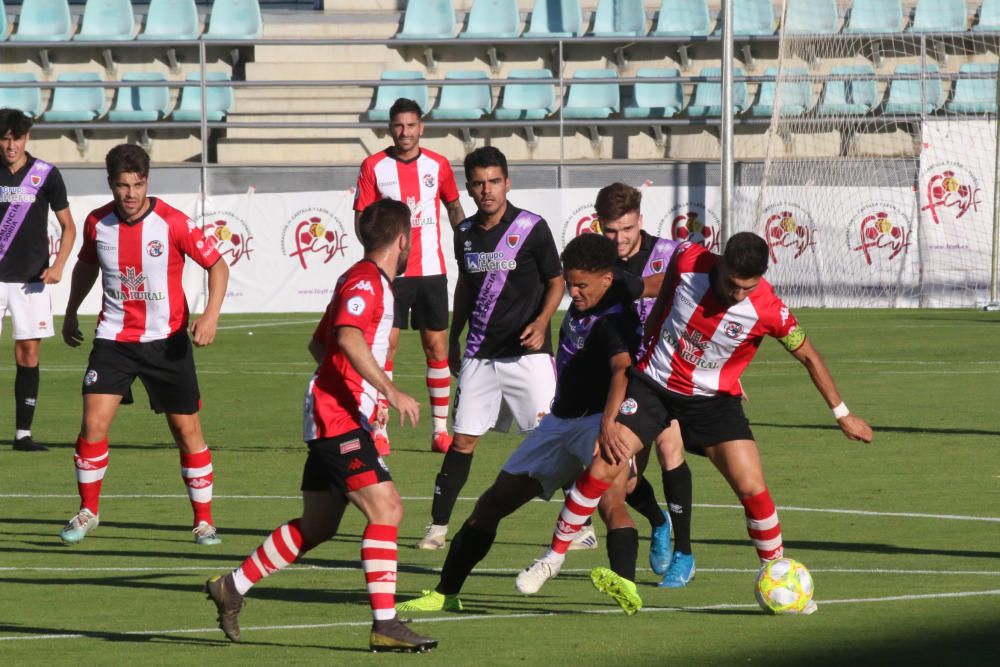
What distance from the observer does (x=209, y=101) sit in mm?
30562

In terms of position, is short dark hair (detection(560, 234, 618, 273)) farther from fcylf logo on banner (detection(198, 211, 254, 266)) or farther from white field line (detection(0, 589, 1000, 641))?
fcylf logo on banner (detection(198, 211, 254, 266))

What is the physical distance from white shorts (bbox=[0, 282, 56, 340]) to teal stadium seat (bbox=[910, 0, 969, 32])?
2209 centimetres

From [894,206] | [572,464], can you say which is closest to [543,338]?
[572,464]

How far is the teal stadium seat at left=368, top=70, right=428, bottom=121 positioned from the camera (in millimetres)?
30234

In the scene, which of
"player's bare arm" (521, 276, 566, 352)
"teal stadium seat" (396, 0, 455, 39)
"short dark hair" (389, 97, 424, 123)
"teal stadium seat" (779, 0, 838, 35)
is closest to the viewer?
"player's bare arm" (521, 276, 566, 352)

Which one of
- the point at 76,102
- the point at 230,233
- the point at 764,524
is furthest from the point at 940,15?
the point at 764,524

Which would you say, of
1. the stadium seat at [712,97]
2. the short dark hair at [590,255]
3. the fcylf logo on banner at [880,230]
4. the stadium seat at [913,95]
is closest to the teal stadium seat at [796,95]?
the stadium seat at [712,97]

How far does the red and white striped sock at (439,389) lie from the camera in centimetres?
1227

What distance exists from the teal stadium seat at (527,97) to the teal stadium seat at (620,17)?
59.9 inches

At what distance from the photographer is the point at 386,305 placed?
6461mm

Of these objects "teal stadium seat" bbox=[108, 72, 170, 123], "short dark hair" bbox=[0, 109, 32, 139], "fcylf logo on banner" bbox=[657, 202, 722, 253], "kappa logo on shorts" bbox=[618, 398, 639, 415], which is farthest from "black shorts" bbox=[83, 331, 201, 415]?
"teal stadium seat" bbox=[108, 72, 170, 123]

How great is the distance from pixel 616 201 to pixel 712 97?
2287cm

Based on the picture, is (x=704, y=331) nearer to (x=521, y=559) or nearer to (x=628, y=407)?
(x=628, y=407)

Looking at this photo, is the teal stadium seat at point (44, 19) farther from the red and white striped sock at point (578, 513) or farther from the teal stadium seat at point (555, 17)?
the red and white striped sock at point (578, 513)
